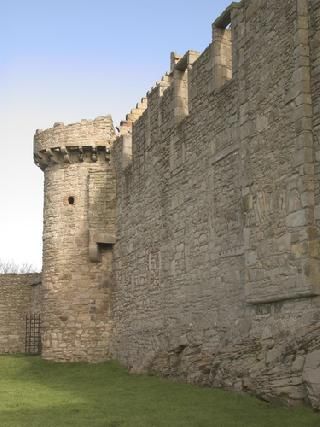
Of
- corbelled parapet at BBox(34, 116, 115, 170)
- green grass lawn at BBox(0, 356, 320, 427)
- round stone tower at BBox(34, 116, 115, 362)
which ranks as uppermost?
corbelled parapet at BBox(34, 116, 115, 170)

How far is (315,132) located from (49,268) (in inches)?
437

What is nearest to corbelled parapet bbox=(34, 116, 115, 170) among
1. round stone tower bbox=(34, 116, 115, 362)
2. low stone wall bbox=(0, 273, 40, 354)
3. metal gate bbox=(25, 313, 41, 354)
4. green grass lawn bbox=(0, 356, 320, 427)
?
round stone tower bbox=(34, 116, 115, 362)

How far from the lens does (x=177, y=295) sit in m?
13.4

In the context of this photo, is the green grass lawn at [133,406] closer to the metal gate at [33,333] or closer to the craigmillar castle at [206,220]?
the craigmillar castle at [206,220]

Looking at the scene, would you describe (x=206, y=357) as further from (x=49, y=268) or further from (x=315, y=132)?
(x=49, y=268)

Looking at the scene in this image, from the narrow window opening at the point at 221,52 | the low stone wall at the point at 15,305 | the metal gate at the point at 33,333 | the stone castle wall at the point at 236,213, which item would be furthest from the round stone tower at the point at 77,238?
the narrow window opening at the point at 221,52

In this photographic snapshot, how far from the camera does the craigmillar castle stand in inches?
358

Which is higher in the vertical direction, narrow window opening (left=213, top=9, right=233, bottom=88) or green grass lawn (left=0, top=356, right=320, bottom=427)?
narrow window opening (left=213, top=9, right=233, bottom=88)

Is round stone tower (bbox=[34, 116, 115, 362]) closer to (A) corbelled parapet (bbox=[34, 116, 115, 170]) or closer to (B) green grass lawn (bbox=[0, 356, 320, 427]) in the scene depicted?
(A) corbelled parapet (bbox=[34, 116, 115, 170])

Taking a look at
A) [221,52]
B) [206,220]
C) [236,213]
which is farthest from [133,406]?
[221,52]

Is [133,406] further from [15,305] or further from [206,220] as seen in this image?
[15,305]

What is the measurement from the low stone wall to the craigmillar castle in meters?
5.54

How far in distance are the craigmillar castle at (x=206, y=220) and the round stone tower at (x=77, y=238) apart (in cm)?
4

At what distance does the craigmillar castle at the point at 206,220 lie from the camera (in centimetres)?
909
